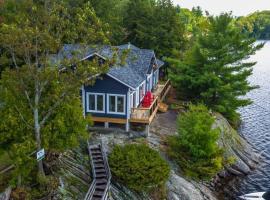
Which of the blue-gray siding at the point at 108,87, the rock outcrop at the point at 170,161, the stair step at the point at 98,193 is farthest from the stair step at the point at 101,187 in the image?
the blue-gray siding at the point at 108,87

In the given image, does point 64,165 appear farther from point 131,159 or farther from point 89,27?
point 89,27

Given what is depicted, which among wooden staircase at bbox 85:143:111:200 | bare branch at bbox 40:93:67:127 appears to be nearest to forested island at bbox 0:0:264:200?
bare branch at bbox 40:93:67:127

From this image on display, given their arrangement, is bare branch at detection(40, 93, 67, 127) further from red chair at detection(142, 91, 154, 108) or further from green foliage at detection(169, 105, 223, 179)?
red chair at detection(142, 91, 154, 108)

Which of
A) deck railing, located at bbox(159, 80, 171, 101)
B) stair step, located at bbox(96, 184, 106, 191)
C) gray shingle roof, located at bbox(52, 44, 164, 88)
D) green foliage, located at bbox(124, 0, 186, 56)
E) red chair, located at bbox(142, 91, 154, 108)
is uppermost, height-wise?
green foliage, located at bbox(124, 0, 186, 56)

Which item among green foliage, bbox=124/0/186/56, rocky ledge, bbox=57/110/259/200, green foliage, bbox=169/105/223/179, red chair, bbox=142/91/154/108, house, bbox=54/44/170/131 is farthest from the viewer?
green foliage, bbox=124/0/186/56

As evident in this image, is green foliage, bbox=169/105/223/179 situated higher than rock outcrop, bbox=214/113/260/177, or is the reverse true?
green foliage, bbox=169/105/223/179

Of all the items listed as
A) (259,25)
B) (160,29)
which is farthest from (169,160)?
(259,25)
